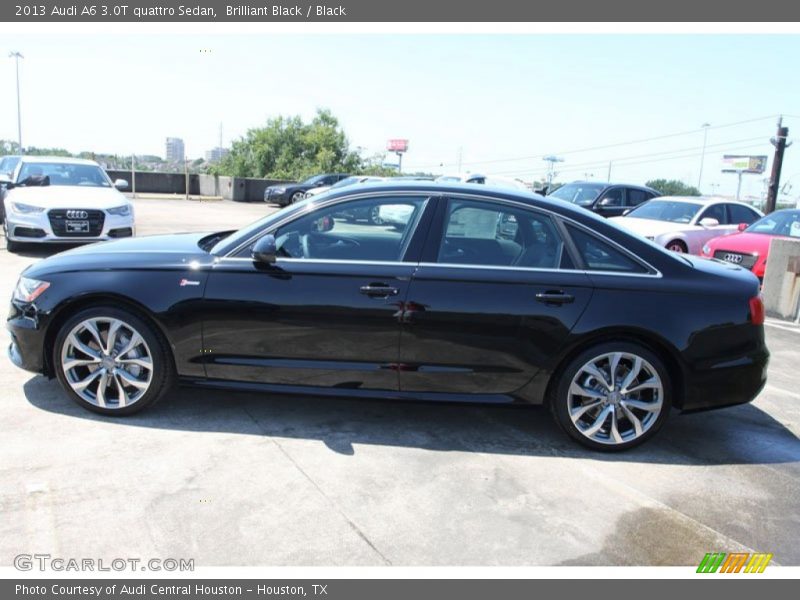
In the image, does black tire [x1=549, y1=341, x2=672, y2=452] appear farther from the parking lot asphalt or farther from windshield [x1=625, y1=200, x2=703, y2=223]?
windshield [x1=625, y1=200, x2=703, y2=223]

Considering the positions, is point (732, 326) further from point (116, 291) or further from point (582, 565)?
point (116, 291)

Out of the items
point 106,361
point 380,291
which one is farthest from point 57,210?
point 380,291

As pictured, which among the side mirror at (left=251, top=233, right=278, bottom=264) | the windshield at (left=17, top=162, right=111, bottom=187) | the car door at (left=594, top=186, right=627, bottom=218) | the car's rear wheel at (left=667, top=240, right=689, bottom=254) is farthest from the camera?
the car door at (left=594, top=186, right=627, bottom=218)

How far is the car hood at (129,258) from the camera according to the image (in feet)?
13.6

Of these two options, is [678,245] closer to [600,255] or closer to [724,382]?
[724,382]

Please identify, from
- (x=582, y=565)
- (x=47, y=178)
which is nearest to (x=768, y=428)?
(x=582, y=565)

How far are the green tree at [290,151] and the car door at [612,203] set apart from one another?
36595 mm

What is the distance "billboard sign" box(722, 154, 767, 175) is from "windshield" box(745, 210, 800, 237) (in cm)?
9339

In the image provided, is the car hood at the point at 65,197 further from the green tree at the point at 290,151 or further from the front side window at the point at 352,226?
the green tree at the point at 290,151

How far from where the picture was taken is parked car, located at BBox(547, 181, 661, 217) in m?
15.0

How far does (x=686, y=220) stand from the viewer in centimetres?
1184

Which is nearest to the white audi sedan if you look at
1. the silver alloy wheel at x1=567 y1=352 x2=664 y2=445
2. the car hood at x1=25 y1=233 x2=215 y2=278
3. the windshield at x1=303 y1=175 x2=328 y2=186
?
the car hood at x1=25 y1=233 x2=215 y2=278

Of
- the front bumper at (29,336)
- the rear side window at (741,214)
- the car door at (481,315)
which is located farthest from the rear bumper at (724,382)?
the rear side window at (741,214)
